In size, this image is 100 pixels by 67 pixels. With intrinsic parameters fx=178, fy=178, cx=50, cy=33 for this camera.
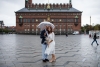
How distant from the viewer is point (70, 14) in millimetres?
103188

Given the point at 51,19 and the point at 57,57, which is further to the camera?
the point at 51,19

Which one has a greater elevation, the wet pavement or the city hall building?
the city hall building

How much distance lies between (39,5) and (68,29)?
77.5ft

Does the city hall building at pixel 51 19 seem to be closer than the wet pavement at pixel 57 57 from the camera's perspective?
No

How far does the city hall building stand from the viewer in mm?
102500

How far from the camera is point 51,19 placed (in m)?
104

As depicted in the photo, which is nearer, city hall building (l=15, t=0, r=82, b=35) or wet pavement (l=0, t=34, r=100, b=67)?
wet pavement (l=0, t=34, r=100, b=67)

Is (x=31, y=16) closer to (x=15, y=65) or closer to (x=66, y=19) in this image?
(x=66, y=19)

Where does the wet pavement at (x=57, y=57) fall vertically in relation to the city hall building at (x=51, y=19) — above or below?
below

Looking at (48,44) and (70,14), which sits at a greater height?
(70,14)

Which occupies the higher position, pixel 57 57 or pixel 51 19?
pixel 51 19

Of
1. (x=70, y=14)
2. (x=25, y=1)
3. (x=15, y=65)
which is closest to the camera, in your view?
(x=15, y=65)

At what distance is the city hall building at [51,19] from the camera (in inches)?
4035

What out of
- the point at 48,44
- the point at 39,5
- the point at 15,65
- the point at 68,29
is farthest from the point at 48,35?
the point at 39,5
